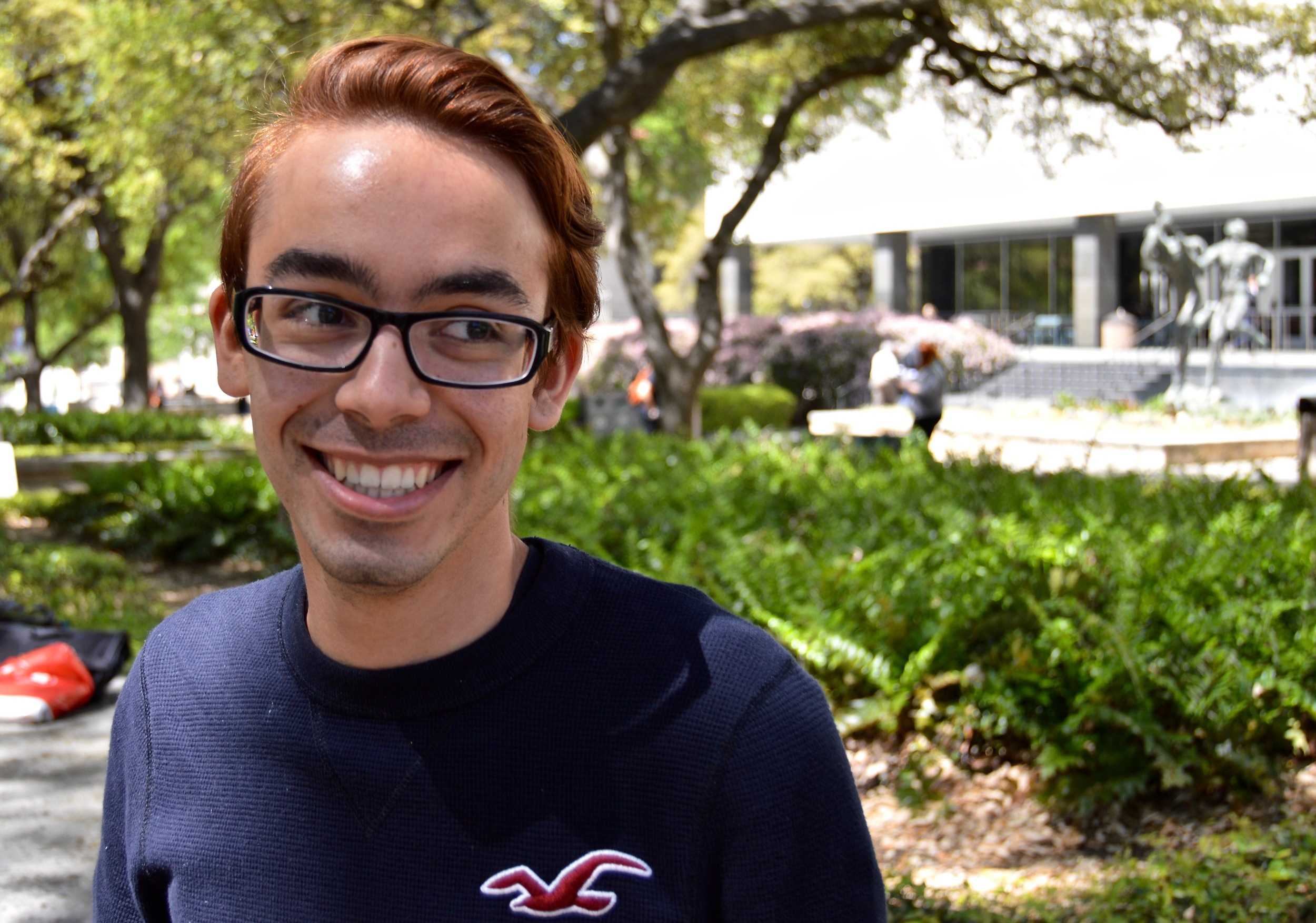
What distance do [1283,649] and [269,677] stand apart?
15.6 feet

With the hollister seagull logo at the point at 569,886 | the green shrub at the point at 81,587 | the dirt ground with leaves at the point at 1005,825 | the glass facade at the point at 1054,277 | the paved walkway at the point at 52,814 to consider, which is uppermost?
the glass facade at the point at 1054,277

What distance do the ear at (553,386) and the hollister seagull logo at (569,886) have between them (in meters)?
0.50

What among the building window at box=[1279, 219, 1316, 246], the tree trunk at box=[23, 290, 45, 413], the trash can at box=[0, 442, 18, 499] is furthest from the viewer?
the building window at box=[1279, 219, 1316, 246]

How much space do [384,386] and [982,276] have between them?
43690 millimetres

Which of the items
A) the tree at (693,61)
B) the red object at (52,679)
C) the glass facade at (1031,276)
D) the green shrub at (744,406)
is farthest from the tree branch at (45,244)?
the glass facade at (1031,276)

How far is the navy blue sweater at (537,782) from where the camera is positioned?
1480 mm

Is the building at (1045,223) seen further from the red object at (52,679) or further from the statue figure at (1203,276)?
the red object at (52,679)

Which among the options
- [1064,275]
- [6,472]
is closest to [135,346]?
[6,472]

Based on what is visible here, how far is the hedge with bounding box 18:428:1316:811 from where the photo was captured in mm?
5293

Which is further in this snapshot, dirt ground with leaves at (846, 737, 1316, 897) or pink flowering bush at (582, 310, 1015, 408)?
pink flowering bush at (582, 310, 1015, 408)

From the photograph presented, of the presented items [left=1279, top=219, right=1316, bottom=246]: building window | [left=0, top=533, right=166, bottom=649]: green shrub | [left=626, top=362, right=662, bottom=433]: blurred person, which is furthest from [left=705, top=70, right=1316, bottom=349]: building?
[left=0, top=533, right=166, bottom=649]: green shrub

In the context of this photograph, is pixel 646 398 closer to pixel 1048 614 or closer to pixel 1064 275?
pixel 1048 614

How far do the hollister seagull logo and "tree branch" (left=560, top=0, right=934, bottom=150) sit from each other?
8.36m

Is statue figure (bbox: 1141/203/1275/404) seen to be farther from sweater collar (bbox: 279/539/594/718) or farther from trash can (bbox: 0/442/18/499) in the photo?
sweater collar (bbox: 279/539/594/718)
